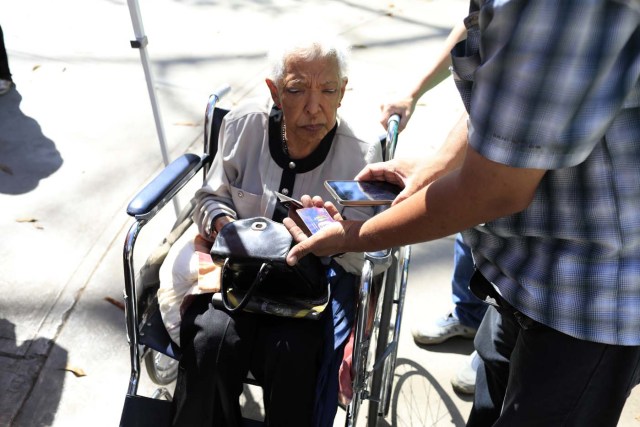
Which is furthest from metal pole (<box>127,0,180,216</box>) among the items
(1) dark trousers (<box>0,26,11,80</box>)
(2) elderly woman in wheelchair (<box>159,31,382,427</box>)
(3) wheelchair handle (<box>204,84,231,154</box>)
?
(1) dark trousers (<box>0,26,11,80</box>)

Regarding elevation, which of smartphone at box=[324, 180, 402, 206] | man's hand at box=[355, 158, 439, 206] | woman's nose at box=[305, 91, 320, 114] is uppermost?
woman's nose at box=[305, 91, 320, 114]

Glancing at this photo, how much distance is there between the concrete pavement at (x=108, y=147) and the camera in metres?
2.80

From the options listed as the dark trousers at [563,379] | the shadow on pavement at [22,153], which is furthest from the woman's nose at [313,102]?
the shadow on pavement at [22,153]

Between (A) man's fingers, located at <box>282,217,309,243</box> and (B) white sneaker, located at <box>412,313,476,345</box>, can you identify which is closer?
(A) man's fingers, located at <box>282,217,309,243</box>

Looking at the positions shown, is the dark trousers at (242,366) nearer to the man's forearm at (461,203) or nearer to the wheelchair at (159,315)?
the wheelchair at (159,315)

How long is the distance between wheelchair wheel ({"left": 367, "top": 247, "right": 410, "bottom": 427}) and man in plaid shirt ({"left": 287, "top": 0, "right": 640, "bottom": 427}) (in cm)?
61

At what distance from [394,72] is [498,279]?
3.88 meters

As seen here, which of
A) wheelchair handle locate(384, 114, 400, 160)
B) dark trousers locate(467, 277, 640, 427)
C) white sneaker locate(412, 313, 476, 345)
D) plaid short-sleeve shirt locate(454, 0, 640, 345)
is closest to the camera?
plaid short-sleeve shirt locate(454, 0, 640, 345)

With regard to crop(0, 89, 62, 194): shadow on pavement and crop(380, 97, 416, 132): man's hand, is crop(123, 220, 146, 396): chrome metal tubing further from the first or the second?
crop(0, 89, 62, 194): shadow on pavement

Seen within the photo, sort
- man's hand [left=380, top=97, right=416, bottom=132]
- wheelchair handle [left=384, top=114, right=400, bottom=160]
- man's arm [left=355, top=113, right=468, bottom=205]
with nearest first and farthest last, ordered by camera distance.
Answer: man's arm [left=355, top=113, right=468, bottom=205] → wheelchair handle [left=384, top=114, right=400, bottom=160] → man's hand [left=380, top=97, right=416, bottom=132]

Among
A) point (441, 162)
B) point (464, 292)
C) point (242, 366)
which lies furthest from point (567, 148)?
point (464, 292)

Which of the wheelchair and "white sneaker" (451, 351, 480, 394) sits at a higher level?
the wheelchair

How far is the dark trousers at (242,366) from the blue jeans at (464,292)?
2.72 feet

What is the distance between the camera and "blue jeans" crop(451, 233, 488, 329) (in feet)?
9.00
